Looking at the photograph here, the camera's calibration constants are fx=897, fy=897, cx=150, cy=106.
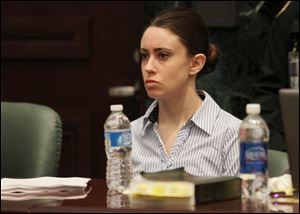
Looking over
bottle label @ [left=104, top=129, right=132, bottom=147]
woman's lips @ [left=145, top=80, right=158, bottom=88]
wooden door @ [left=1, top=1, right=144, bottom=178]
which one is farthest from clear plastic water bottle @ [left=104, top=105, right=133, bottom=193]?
wooden door @ [left=1, top=1, right=144, bottom=178]

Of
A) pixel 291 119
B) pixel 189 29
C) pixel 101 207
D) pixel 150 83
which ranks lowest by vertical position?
pixel 101 207

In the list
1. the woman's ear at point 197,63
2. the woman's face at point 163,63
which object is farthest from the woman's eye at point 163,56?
the woman's ear at point 197,63

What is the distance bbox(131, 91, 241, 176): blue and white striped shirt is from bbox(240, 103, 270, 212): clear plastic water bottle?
0.37 metres

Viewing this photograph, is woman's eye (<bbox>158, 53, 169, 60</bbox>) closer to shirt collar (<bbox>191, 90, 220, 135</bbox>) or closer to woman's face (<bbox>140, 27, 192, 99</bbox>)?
woman's face (<bbox>140, 27, 192, 99</bbox>)

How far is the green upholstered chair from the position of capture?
264 centimetres

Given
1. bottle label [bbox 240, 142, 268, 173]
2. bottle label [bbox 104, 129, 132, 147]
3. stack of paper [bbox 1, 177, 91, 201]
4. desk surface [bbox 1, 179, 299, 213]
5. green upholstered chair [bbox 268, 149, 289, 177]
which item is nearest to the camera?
desk surface [bbox 1, 179, 299, 213]

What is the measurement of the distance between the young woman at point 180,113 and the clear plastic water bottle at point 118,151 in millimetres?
132

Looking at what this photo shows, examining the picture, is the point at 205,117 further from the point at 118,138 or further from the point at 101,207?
the point at 101,207

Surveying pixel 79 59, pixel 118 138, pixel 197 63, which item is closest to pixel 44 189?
pixel 118 138

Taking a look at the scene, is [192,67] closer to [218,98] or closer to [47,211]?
[47,211]

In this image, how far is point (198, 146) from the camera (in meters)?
2.71

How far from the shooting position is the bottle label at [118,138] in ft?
8.15

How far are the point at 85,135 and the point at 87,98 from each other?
0.62 feet

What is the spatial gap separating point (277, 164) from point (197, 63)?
424mm
